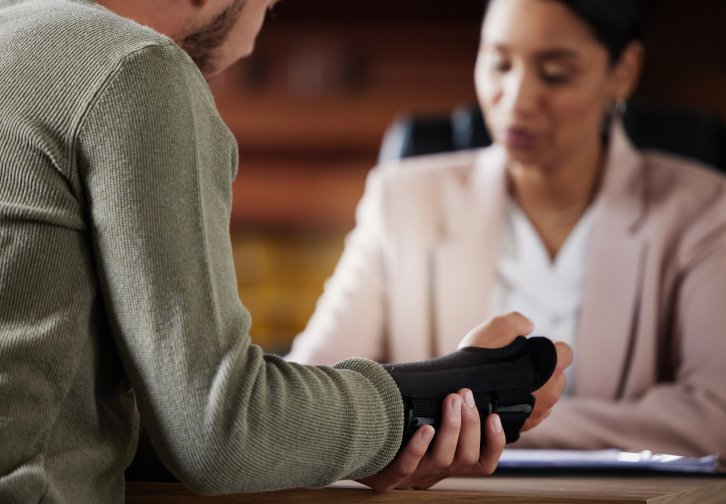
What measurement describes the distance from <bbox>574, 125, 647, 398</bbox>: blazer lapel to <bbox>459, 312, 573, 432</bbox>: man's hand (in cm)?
79

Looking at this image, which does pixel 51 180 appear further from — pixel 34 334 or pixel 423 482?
pixel 423 482

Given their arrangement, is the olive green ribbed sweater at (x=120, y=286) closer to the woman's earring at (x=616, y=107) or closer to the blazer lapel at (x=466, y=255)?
the blazer lapel at (x=466, y=255)

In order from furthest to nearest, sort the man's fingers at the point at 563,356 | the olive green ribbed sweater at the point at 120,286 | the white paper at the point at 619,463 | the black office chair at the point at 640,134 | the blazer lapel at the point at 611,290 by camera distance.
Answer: the black office chair at the point at 640,134 < the blazer lapel at the point at 611,290 < the white paper at the point at 619,463 < the man's fingers at the point at 563,356 < the olive green ribbed sweater at the point at 120,286

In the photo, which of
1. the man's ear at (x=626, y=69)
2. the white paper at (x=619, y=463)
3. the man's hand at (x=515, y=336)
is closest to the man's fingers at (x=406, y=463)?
the man's hand at (x=515, y=336)

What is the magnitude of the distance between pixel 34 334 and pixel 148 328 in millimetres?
76

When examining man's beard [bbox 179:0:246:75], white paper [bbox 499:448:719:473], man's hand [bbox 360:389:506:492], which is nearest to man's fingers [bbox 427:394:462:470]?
man's hand [bbox 360:389:506:492]

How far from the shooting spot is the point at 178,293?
0.65m

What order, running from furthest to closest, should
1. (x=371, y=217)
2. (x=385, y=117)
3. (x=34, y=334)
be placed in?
1. (x=385, y=117)
2. (x=371, y=217)
3. (x=34, y=334)

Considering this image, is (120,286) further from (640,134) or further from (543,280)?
(640,134)

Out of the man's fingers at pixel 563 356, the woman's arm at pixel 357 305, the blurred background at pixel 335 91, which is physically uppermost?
the man's fingers at pixel 563 356

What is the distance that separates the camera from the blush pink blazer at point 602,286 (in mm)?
1482

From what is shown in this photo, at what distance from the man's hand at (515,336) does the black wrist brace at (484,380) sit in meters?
0.01

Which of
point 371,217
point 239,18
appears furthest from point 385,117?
point 239,18

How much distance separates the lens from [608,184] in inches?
70.4
